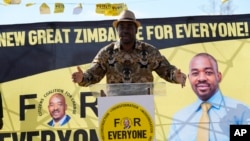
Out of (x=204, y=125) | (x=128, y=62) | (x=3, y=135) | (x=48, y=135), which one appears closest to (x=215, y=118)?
(x=204, y=125)

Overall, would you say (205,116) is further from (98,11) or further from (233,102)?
(98,11)

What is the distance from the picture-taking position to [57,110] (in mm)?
6418

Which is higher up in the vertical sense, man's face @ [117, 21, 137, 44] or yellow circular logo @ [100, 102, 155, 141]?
man's face @ [117, 21, 137, 44]

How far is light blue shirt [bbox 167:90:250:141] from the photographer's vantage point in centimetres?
619

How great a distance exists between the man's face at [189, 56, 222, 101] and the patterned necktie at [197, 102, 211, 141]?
0.32ft

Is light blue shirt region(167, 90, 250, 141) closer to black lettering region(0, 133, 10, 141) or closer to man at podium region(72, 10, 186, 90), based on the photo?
black lettering region(0, 133, 10, 141)

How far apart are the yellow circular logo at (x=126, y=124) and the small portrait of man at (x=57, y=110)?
3.27 m

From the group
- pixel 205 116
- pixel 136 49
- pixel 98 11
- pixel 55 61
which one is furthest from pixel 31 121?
pixel 136 49

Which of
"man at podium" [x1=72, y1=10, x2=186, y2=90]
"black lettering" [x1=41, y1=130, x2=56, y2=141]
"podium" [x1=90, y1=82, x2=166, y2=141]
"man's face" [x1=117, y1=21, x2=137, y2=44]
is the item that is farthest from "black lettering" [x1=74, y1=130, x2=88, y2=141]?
"podium" [x1=90, y1=82, x2=166, y2=141]

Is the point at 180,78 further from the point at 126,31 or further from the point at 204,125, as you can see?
the point at 204,125

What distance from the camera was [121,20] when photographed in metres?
3.54

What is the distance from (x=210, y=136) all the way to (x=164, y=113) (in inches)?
21.4

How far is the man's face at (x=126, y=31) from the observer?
3.56m

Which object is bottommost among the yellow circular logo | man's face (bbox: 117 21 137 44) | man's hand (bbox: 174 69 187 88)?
the yellow circular logo
